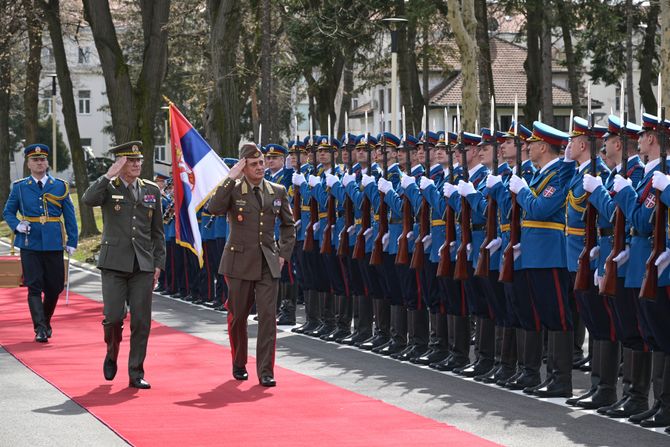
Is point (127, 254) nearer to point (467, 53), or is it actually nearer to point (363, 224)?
point (363, 224)

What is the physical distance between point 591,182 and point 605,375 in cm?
141

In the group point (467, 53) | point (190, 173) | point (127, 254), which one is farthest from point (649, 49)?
point (127, 254)

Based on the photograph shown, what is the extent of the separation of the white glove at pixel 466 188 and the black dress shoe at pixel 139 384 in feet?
9.79

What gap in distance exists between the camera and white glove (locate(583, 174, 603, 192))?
941 centimetres

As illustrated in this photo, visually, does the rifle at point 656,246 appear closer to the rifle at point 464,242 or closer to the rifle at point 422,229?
the rifle at point 464,242

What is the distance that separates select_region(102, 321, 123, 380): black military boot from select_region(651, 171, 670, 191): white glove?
445 centimetres

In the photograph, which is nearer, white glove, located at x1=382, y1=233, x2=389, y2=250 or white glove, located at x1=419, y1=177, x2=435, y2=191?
white glove, located at x1=419, y1=177, x2=435, y2=191

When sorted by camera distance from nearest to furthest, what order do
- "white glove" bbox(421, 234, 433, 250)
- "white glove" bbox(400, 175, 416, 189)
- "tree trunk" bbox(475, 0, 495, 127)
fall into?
"white glove" bbox(421, 234, 433, 250) < "white glove" bbox(400, 175, 416, 189) < "tree trunk" bbox(475, 0, 495, 127)

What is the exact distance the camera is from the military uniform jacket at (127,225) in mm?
10875

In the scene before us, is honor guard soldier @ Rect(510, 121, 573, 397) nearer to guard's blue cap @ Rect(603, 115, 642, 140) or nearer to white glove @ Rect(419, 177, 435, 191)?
guard's blue cap @ Rect(603, 115, 642, 140)

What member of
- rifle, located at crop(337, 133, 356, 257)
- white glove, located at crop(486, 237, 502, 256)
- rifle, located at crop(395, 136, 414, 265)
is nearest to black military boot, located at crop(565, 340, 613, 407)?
white glove, located at crop(486, 237, 502, 256)

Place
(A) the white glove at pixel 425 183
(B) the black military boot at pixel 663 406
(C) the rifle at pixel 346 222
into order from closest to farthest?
(B) the black military boot at pixel 663 406 → (A) the white glove at pixel 425 183 → (C) the rifle at pixel 346 222

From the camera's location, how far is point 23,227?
46.0 ft

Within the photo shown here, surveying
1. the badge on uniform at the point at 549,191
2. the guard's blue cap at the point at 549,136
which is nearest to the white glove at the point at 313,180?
the guard's blue cap at the point at 549,136
